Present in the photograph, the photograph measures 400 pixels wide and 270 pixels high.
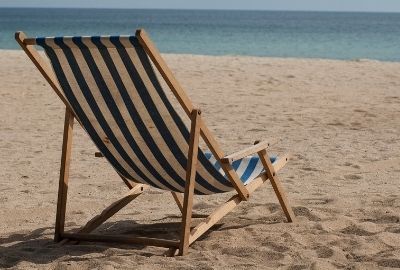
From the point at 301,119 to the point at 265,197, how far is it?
363 centimetres

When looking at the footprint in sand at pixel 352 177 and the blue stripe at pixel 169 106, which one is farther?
the footprint in sand at pixel 352 177

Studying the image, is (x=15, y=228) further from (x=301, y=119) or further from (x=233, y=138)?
(x=301, y=119)

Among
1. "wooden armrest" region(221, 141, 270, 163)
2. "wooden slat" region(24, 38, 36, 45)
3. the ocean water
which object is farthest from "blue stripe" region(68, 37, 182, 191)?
the ocean water

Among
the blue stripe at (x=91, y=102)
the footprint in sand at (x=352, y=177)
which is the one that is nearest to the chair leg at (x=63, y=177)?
the blue stripe at (x=91, y=102)

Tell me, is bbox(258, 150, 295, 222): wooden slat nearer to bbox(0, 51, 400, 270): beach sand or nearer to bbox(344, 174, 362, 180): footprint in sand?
bbox(0, 51, 400, 270): beach sand

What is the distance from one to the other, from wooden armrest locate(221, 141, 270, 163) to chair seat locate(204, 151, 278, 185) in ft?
0.67

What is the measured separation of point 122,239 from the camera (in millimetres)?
3910

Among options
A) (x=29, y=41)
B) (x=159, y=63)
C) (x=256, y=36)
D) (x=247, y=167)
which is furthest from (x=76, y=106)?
(x=256, y=36)

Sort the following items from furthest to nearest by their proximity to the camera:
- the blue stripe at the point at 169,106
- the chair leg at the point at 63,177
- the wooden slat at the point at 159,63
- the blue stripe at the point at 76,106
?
the chair leg at the point at 63,177, the blue stripe at the point at 76,106, the blue stripe at the point at 169,106, the wooden slat at the point at 159,63

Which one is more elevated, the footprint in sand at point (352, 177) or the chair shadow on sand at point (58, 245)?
the footprint in sand at point (352, 177)

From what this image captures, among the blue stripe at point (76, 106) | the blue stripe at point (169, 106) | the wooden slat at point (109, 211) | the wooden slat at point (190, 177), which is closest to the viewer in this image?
the blue stripe at point (169, 106)

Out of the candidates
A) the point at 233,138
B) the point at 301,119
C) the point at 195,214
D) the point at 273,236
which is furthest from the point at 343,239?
the point at 301,119

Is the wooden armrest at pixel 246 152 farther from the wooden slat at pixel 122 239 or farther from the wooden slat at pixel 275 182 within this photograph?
the wooden slat at pixel 122 239

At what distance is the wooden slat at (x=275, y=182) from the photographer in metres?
4.16
